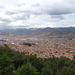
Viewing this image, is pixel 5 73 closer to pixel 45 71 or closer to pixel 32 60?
pixel 45 71

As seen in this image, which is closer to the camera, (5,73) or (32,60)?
(5,73)

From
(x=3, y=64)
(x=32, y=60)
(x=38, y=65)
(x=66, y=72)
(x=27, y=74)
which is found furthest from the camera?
(x=32, y=60)

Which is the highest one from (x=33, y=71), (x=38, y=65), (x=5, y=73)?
(x=33, y=71)

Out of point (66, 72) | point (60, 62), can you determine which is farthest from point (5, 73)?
point (60, 62)

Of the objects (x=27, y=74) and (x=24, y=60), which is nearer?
(x=27, y=74)

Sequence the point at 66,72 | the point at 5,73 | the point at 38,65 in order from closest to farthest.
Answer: the point at 66,72
the point at 5,73
the point at 38,65

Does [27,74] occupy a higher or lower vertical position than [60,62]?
higher

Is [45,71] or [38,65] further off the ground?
[45,71]

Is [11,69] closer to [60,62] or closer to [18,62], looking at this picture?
[18,62]

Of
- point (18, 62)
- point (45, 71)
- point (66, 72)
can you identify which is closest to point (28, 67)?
point (45, 71)
